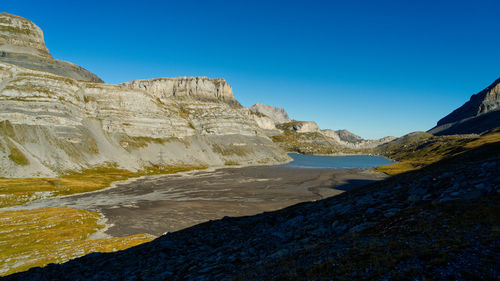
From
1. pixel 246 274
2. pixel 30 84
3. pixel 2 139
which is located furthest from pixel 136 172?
pixel 246 274

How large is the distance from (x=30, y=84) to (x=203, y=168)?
12029cm

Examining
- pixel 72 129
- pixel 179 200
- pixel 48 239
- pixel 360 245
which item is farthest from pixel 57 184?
pixel 360 245

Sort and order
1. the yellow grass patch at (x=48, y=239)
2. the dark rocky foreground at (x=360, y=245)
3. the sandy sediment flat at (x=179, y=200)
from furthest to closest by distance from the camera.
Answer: the sandy sediment flat at (x=179, y=200) < the yellow grass patch at (x=48, y=239) < the dark rocky foreground at (x=360, y=245)

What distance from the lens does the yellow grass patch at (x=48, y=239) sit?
35625mm

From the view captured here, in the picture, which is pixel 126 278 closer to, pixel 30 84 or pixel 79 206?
pixel 79 206

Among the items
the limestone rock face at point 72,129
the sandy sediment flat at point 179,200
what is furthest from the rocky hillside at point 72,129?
the sandy sediment flat at point 179,200

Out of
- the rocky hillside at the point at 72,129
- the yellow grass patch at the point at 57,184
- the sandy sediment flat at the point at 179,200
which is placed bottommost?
the sandy sediment flat at the point at 179,200

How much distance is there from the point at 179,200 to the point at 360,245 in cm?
8117

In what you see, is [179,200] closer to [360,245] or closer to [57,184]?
[57,184]

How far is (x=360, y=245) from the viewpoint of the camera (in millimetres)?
13008

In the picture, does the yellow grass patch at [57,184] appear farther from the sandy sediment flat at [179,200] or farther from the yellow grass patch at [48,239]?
the yellow grass patch at [48,239]

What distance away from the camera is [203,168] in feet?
584

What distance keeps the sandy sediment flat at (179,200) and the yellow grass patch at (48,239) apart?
21.6 feet

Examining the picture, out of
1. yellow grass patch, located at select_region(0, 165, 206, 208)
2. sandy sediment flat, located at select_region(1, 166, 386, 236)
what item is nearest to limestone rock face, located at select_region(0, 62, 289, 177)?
yellow grass patch, located at select_region(0, 165, 206, 208)
